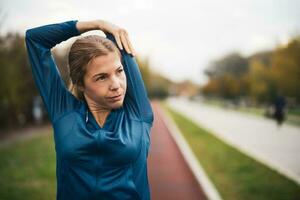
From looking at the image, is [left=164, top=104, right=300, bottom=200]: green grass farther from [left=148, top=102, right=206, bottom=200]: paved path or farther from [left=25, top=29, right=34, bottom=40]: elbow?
[left=25, top=29, right=34, bottom=40]: elbow

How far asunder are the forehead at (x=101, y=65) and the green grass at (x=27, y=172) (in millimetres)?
4487

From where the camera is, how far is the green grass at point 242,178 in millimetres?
5598

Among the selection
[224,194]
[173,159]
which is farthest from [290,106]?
[224,194]

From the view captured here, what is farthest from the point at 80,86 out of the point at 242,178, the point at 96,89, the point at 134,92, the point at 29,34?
the point at 242,178

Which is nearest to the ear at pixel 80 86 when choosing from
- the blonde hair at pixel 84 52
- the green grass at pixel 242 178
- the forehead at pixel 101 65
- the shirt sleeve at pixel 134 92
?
the blonde hair at pixel 84 52

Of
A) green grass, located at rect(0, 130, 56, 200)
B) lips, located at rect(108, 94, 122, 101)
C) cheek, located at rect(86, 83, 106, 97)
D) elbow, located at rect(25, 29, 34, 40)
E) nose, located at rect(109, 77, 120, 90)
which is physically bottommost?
green grass, located at rect(0, 130, 56, 200)

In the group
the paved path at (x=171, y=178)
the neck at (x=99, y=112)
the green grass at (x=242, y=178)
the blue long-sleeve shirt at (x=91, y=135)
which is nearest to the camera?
the blue long-sleeve shirt at (x=91, y=135)

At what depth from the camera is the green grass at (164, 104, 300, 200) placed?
18.4 ft

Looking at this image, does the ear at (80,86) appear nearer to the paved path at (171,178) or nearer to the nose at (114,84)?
the nose at (114,84)

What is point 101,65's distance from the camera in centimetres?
148

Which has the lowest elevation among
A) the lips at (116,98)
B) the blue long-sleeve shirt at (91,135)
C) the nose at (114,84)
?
the blue long-sleeve shirt at (91,135)

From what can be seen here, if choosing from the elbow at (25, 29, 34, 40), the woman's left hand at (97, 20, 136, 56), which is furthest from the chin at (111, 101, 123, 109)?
the elbow at (25, 29, 34, 40)

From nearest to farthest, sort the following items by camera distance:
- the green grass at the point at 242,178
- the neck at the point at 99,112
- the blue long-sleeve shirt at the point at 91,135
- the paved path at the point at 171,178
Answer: the blue long-sleeve shirt at the point at 91,135
the neck at the point at 99,112
the green grass at the point at 242,178
the paved path at the point at 171,178

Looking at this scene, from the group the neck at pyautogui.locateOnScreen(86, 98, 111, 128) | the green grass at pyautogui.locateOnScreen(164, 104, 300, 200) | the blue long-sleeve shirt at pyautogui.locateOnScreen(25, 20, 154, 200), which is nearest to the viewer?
the blue long-sleeve shirt at pyautogui.locateOnScreen(25, 20, 154, 200)
